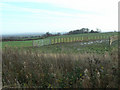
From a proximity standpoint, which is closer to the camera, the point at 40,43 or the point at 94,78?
the point at 94,78

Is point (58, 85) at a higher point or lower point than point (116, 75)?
lower

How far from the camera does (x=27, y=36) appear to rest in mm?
51094

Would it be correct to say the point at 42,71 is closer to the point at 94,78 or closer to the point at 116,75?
the point at 94,78

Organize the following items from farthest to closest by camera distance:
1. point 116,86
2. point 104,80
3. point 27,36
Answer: point 27,36
point 104,80
point 116,86

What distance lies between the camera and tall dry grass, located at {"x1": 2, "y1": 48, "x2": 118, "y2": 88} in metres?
4.20

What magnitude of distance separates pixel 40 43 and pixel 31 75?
73.9ft

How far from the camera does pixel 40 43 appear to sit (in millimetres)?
27469

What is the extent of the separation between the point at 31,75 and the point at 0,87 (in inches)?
41.0

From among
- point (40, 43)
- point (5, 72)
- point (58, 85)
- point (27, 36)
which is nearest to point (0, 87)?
point (5, 72)

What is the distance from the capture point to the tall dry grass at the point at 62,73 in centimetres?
420

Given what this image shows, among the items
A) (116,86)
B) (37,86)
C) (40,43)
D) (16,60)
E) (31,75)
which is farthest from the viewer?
(40,43)

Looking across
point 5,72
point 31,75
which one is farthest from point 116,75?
point 5,72

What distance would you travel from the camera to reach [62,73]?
16.9 ft

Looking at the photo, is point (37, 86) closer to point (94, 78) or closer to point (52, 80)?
point (52, 80)
